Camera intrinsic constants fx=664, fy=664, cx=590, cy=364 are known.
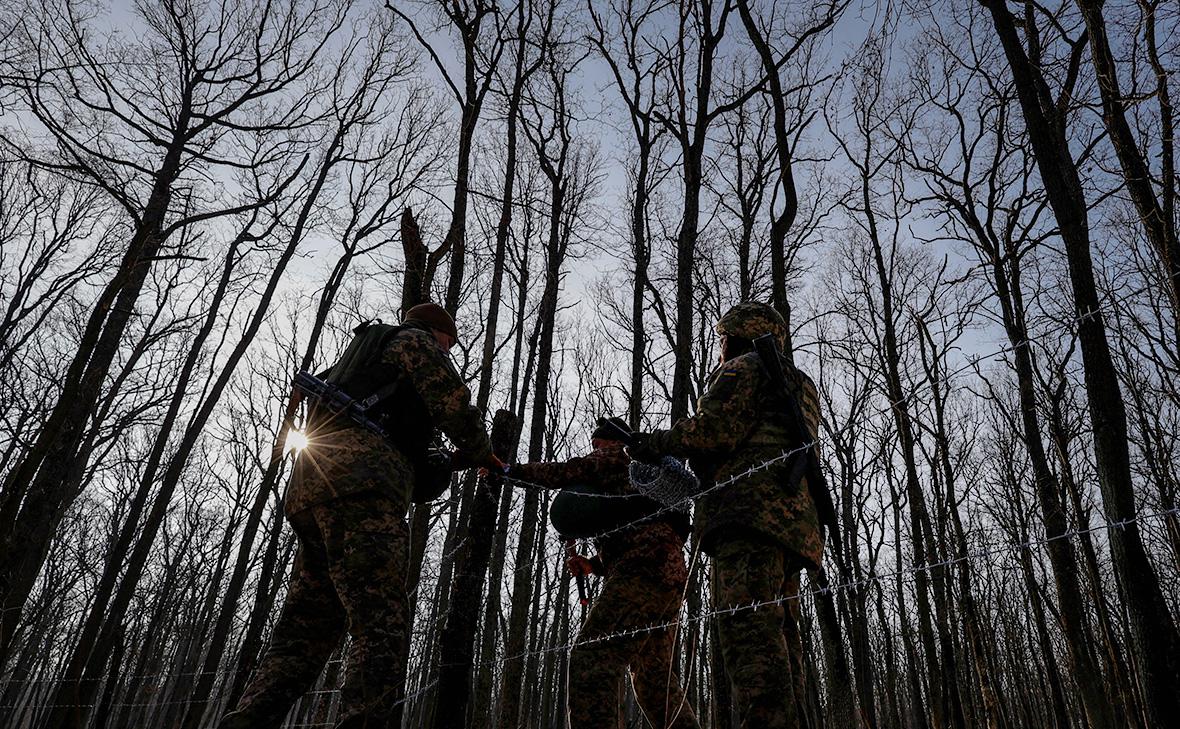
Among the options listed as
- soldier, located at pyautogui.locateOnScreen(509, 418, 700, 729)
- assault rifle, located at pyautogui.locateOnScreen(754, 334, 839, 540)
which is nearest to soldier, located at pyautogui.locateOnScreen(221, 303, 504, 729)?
soldier, located at pyautogui.locateOnScreen(509, 418, 700, 729)

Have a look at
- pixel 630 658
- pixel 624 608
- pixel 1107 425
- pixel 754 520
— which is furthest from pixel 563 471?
pixel 1107 425

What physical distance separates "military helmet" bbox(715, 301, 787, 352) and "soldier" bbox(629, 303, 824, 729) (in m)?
0.01

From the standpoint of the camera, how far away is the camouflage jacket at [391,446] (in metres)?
2.66

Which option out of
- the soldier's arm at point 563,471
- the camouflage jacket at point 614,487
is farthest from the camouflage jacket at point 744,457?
the soldier's arm at point 563,471

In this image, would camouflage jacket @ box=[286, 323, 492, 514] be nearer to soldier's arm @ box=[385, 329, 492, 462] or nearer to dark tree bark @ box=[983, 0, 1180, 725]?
soldier's arm @ box=[385, 329, 492, 462]

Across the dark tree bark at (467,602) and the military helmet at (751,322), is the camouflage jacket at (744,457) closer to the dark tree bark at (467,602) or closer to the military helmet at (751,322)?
the military helmet at (751,322)

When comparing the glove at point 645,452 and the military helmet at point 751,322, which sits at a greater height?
the military helmet at point 751,322

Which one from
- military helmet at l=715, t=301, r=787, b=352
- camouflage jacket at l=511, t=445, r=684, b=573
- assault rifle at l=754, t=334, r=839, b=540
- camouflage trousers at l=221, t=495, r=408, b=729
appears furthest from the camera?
camouflage jacket at l=511, t=445, r=684, b=573

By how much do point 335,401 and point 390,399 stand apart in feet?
0.74

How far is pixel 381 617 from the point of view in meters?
2.46

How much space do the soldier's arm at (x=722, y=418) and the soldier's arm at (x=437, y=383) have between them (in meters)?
0.89

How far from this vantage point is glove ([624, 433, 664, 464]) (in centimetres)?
307

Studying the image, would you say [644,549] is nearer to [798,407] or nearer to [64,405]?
[798,407]

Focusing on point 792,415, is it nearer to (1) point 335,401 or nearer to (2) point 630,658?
(2) point 630,658
